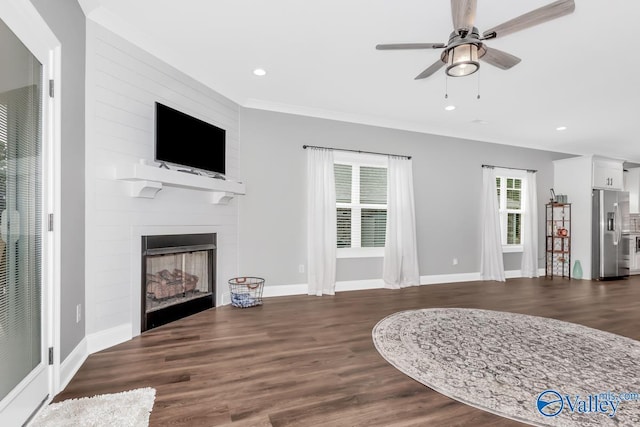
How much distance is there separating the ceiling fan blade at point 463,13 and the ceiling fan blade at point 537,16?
0.15 metres

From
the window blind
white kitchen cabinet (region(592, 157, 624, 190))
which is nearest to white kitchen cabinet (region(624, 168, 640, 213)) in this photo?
white kitchen cabinet (region(592, 157, 624, 190))

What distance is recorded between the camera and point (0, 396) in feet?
5.03

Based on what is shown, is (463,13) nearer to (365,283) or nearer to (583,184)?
(365,283)

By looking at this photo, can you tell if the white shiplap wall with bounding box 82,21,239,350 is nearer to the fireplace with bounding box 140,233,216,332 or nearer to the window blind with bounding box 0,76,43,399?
the fireplace with bounding box 140,233,216,332

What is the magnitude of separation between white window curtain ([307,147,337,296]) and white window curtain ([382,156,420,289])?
996 millimetres

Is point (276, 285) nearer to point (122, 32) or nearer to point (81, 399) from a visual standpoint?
point (81, 399)

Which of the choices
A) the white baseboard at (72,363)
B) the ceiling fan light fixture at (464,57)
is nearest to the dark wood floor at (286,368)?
the white baseboard at (72,363)

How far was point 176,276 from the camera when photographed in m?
3.71

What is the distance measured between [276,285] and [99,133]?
291cm

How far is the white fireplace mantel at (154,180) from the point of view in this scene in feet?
9.51

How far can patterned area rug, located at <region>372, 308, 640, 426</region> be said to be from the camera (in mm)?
1924

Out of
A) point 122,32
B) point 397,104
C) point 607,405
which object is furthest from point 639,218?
point 122,32

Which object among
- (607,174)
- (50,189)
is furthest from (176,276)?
(607,174)

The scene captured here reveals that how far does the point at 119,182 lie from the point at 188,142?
830mm
